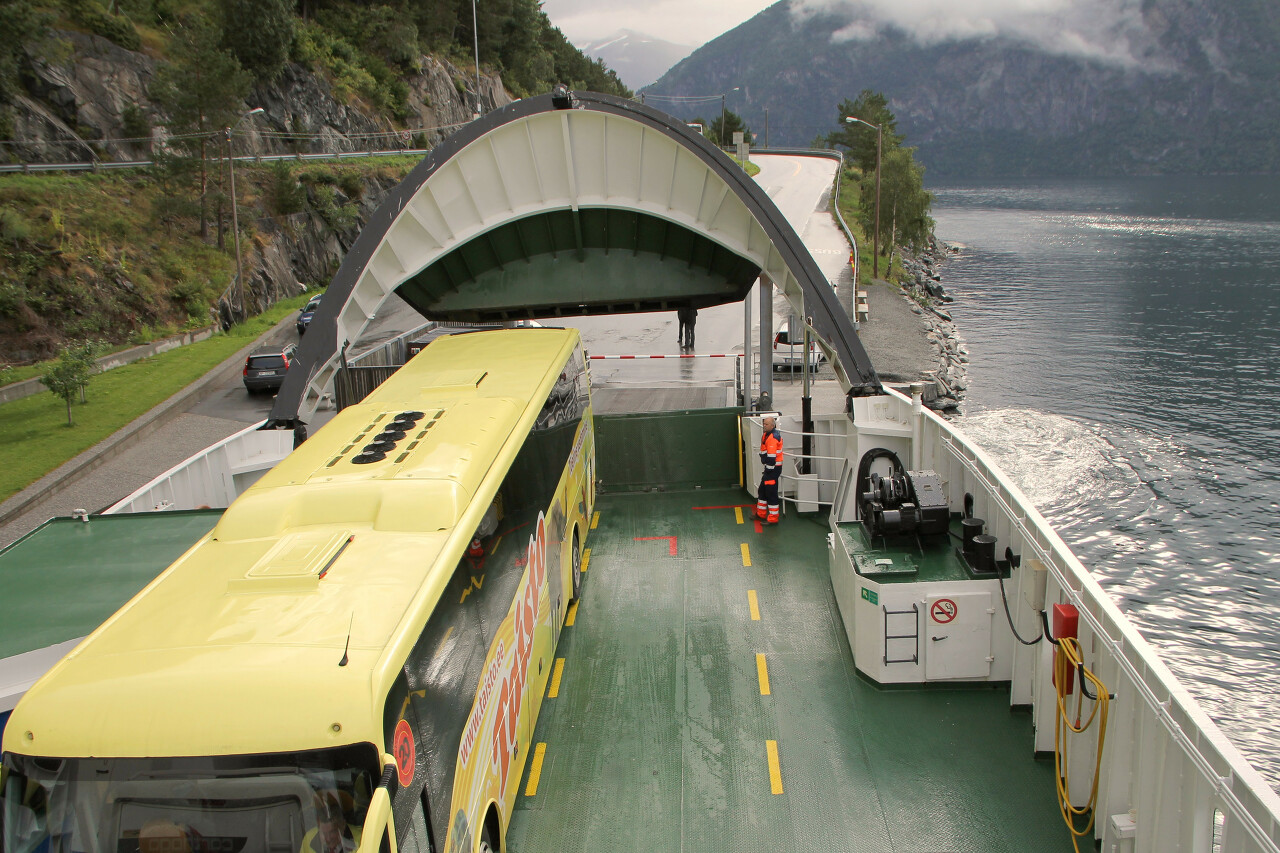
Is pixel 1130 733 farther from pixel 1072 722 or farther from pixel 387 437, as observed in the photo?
pixel 387 437

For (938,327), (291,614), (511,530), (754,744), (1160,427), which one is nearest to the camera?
(291,614)

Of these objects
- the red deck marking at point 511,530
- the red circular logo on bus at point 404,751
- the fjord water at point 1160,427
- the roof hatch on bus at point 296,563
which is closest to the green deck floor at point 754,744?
the red deck marking at point 511,530

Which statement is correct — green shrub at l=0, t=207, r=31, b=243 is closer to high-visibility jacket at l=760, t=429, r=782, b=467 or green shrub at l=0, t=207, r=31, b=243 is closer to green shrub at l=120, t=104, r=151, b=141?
green shrub at l=120, t=104, r=151, b=141

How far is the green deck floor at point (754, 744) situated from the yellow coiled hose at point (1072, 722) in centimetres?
20

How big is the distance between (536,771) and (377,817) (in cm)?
446

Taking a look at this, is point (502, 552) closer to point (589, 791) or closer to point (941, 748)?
point (589, 791)

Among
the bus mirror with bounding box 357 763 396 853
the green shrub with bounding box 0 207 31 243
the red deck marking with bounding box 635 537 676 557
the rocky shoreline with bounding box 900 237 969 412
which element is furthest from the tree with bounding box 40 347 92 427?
the rocky shoreline with bounding box 900 237 969 412

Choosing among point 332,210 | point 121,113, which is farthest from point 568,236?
point 121,113

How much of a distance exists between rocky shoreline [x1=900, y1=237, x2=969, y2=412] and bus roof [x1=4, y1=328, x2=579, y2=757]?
2932cm

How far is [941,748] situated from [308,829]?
639 centimetres

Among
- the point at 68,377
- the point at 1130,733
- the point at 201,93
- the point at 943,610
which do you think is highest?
the point at 201,93

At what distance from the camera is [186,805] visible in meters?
4.32

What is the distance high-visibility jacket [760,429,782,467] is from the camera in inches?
535

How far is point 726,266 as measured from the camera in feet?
54.9
